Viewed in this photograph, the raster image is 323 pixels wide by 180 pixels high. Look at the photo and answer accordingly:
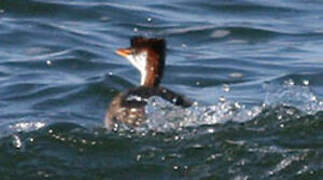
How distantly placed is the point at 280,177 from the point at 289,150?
0.34m

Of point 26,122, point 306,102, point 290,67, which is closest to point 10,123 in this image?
point 26,122

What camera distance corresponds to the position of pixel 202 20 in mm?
17766

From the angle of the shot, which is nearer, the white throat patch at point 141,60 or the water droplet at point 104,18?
the white throat patch at point 141,60

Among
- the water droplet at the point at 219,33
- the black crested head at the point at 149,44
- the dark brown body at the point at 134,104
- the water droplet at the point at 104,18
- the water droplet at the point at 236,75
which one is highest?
the black crested head at the point at 149,44

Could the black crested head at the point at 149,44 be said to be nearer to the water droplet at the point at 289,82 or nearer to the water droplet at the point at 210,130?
the water droplet at the point at 210,130

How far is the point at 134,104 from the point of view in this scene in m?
11.9

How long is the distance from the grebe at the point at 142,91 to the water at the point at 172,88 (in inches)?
5.3

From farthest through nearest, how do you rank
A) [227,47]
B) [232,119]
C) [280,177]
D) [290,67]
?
[227,47] → [290,67] → [232,119] → [280,177]

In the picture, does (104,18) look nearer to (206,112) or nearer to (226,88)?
(226,88)

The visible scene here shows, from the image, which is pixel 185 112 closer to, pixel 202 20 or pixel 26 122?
pixel 26 122

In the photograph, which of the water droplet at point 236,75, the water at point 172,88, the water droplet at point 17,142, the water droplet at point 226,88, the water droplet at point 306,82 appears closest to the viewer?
the water at point 172,88

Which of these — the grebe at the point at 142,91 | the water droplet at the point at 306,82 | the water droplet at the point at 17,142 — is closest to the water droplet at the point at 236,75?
the water droplet at the point at 306,82

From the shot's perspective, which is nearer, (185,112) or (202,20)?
(185,112)

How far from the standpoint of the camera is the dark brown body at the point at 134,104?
1171 centimetres
